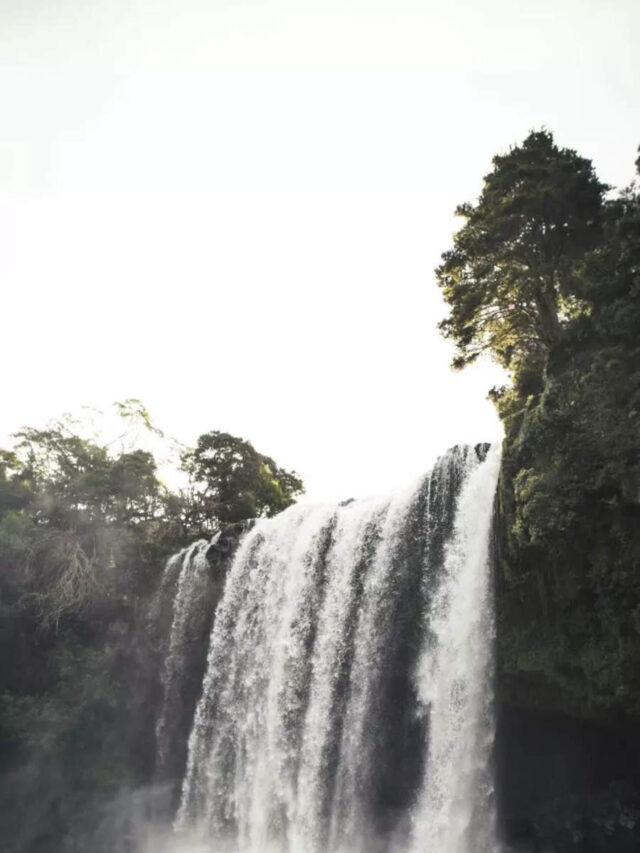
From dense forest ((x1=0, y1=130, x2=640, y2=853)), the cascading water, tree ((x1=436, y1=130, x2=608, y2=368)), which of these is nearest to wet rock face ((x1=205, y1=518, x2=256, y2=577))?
the cascading water

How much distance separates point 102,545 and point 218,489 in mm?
8103

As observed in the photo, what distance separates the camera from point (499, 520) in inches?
512

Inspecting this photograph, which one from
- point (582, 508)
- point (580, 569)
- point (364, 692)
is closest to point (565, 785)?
point (364, 692)

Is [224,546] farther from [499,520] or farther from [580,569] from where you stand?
[580,569]

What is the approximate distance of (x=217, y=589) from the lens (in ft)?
66.7

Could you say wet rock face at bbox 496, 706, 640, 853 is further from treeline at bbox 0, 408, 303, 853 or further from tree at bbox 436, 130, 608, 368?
treeline at bbox 0, 408, 303, 853

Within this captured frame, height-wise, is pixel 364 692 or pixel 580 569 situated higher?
pixel 580 569

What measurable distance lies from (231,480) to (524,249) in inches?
790

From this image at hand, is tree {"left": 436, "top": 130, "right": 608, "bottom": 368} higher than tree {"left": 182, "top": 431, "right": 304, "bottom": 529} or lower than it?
higher

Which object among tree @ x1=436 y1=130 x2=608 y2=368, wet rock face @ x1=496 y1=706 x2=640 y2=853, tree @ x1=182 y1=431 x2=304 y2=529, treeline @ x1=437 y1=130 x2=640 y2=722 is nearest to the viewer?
treeline @ x1=437 y1=130 x2=640 y2=722

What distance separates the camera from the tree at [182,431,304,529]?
29.4 meters

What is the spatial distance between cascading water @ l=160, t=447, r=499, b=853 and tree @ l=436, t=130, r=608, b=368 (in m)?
5.54

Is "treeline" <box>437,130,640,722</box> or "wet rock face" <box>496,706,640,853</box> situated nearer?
"treeline" <box>437,130,640,722</box>

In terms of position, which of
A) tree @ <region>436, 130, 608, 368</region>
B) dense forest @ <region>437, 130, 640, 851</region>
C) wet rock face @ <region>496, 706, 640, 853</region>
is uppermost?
tree @ <region>436, 130, 608, 368</region>
